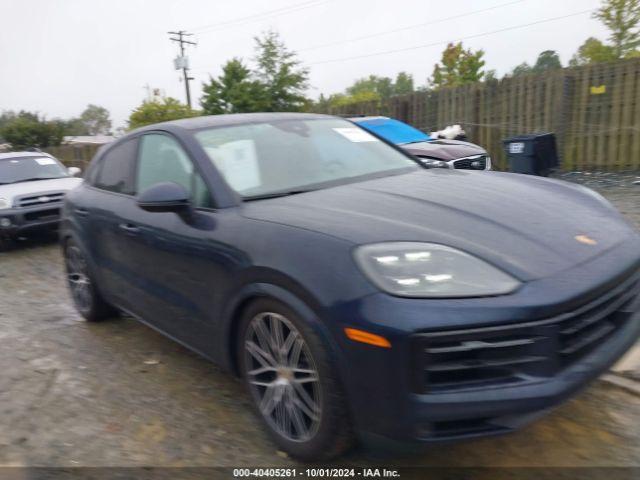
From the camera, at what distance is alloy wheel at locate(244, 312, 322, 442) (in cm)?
246

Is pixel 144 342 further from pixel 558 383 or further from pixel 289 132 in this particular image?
pixel 558 383

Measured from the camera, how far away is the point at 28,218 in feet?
27.5

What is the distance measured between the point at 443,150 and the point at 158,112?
58.4 ft

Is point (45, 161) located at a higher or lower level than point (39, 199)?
higher

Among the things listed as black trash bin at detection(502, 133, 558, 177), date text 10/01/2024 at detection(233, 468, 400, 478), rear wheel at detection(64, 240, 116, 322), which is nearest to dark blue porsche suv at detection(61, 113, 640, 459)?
date text 10/01/2024 at detection(233, 468, 400, 478)

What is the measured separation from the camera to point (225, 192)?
9.91ft

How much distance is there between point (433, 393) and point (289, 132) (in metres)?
2.09

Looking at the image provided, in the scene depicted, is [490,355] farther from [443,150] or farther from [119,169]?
[443,150]

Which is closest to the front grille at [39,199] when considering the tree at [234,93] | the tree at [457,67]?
the tree at [234,93]

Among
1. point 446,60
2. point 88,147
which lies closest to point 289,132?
point 88,147

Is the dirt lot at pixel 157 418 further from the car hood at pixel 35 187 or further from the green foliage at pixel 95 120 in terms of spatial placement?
the green foliage at pixel 95 120

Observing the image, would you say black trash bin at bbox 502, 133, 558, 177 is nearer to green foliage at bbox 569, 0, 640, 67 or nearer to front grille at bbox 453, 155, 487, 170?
front grille at bbox 453, 155, 487, 170

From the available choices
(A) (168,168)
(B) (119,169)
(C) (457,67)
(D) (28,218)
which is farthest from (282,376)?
(C) (457,67)

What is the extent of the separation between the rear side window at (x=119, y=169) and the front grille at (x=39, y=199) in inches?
179
